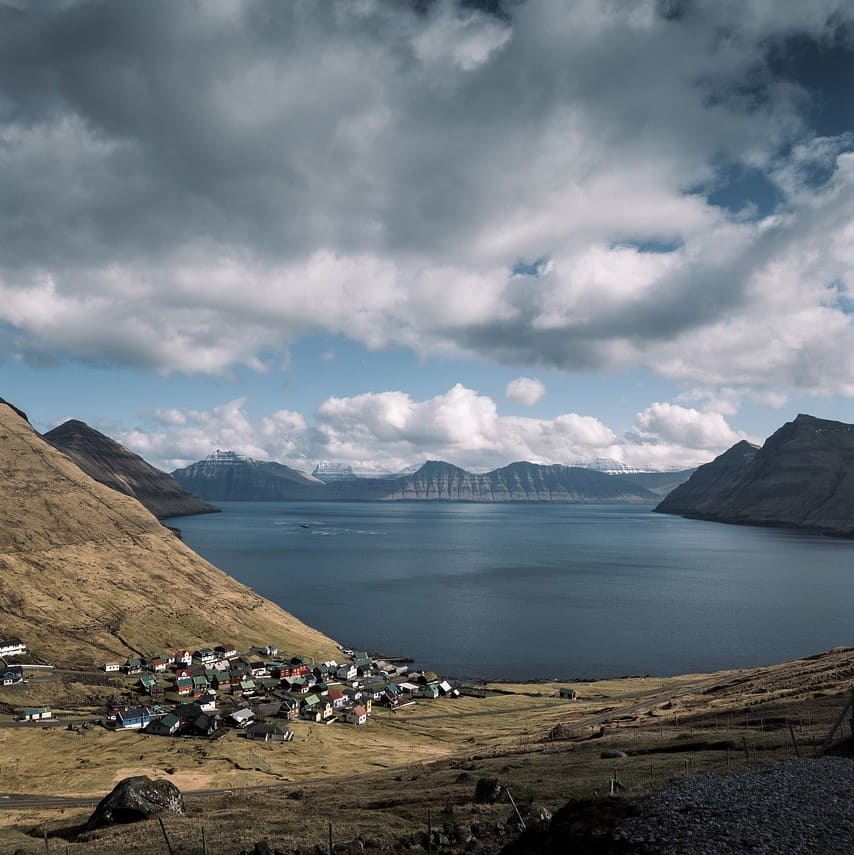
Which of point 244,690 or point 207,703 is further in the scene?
point 244,690

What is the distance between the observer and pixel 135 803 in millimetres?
40156

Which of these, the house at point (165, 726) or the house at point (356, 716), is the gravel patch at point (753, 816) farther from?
the house at point (165, 726)

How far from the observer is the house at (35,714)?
88688 mm

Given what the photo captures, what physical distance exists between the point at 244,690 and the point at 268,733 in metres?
30.3

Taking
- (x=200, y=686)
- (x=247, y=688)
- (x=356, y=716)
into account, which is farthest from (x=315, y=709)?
(x=200, y=686)

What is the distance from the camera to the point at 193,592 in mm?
164875

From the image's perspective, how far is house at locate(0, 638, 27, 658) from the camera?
11852cm

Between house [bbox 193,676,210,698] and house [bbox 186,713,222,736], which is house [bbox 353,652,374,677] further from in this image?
house [bbox 186,713,222,736]

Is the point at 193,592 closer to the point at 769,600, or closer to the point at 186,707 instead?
the point at 186,707

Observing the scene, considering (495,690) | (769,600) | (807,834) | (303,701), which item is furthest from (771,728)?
(769,600)

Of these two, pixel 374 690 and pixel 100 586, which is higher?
pixel 100 586

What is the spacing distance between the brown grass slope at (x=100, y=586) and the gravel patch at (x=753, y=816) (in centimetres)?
12732

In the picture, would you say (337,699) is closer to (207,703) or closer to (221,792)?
(207,703)

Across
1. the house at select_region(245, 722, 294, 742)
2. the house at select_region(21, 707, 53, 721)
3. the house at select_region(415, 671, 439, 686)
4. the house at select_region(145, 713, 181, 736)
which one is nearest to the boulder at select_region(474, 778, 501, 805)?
the house at select_region(245, 722, 294, 742)
